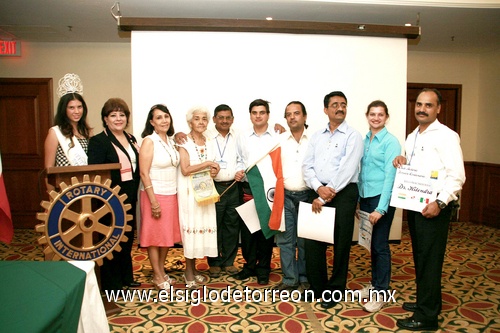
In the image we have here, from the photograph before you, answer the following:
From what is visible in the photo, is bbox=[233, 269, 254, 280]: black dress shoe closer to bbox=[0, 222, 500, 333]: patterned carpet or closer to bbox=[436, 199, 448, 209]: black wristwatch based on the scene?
bbox=[0, 222, 500, 333]: patterned carpet

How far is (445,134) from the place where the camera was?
2283 mm

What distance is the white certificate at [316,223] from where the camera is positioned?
2676 mm

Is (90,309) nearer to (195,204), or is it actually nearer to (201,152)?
(195,204)

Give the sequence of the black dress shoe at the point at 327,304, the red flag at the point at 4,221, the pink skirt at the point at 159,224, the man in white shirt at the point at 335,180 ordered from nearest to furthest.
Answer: the red flag at the point at 4,221, the man in white shirt at the point at 335,180, the black dress shoe at the point at 327,304, the pink skirt at the point at 159,224

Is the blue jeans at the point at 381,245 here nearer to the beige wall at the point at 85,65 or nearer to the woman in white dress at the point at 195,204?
the woman in white dress at the point at 195,204

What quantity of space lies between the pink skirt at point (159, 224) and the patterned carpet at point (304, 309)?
453 mm

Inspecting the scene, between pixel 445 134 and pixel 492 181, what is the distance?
159 inches

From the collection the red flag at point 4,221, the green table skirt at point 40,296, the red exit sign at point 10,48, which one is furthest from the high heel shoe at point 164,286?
the red exit sign at point 10,48

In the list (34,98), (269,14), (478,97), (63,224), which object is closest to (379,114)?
(269,14)

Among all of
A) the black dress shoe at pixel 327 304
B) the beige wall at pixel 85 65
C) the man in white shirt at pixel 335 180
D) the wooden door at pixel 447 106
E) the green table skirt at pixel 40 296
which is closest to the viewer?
the green table skirt at pixel 40 296

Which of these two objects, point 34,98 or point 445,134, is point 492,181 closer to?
point 445,134

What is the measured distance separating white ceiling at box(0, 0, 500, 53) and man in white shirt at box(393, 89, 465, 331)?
71.8 inches

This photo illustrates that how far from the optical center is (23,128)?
16.9ft

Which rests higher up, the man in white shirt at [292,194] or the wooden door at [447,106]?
the wooden door at [447,106]
